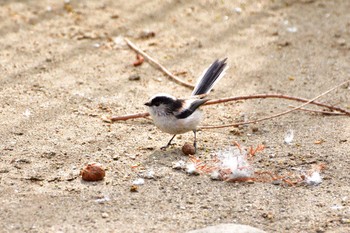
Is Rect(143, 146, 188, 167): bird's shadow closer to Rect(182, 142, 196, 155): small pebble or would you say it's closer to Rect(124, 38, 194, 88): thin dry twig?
Rect(182, 142, 196, 155): small pebble

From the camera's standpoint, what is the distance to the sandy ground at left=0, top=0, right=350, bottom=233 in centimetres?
426

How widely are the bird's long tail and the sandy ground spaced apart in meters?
0.35

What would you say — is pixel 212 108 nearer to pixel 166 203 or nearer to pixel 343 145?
pixel 343 145

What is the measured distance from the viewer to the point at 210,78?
553 centimetres

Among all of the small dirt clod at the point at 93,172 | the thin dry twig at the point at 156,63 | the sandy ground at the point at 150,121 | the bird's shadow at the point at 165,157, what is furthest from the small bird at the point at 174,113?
the thin dry twig at the point at 156,63

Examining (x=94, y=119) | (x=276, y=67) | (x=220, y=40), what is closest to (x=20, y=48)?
(x=94, y=119)

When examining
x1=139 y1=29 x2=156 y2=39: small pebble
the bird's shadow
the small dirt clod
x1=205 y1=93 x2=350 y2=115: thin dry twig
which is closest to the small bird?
the bird's shadow

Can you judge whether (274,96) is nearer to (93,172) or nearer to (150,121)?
(150,121)

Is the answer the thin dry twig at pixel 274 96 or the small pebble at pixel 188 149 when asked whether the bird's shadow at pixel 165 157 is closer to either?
the small pebble at pixel 188 149

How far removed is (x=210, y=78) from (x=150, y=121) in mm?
642

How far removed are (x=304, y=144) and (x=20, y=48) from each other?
3.15 m

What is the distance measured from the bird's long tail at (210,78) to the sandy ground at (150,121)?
13.6 inches

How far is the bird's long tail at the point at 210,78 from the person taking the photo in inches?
217

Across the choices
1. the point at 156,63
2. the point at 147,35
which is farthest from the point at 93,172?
the point at 147,35
